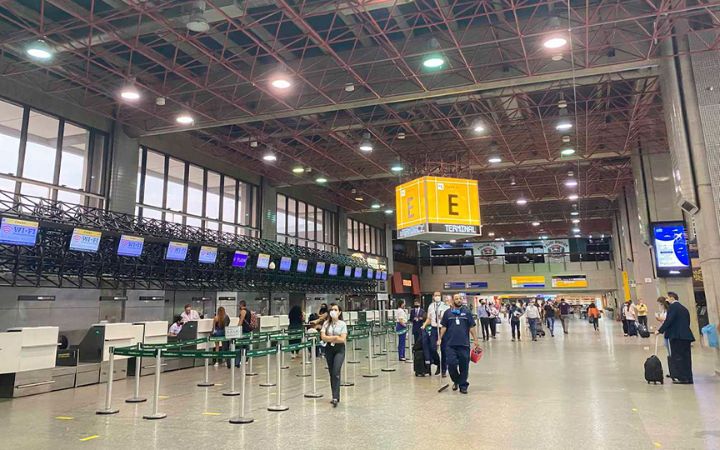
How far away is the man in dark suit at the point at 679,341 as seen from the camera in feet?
29.2

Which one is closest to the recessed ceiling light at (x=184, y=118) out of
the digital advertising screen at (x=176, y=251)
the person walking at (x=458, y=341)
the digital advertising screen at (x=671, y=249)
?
the digital advertising screen at (x=176, y=251)

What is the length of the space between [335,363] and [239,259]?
1222 centimetres

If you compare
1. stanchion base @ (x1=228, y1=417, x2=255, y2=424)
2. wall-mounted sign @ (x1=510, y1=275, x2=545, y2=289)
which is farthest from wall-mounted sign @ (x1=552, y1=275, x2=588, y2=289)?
stanchion base @ (x1=228, y1=417, x2=255, y2=424)

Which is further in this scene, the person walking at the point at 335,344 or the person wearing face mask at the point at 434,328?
the person wearing face mask at the point at 434,328

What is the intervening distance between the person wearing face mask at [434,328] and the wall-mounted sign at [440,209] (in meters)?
6.48

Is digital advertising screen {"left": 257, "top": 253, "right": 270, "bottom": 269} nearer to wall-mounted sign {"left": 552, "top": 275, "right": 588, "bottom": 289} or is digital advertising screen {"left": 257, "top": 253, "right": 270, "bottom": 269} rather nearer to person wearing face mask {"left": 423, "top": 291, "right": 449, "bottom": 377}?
person wearing face mask {"left": 423, "top": 291, "right": 449, "bottom": 377}

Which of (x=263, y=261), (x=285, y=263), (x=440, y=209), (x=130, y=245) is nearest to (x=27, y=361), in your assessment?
(x=130, y=245)

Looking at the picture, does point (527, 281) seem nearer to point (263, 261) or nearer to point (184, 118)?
point (263, 261)

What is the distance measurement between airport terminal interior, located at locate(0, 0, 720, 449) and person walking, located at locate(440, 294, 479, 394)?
0.04 metres

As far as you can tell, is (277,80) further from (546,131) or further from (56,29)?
(546,131)

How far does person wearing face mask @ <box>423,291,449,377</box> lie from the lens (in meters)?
9.97

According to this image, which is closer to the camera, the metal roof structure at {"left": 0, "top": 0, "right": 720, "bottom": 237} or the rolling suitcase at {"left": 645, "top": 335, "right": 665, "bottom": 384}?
the rolling suitcase at {"left": 645, "top": 335, "right": 665, "bottom": 384}

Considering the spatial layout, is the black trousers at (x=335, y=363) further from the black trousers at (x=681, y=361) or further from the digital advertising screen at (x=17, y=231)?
the digital advertising screen at (x=17, y=231)

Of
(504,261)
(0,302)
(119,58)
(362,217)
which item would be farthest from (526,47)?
(504,261)
